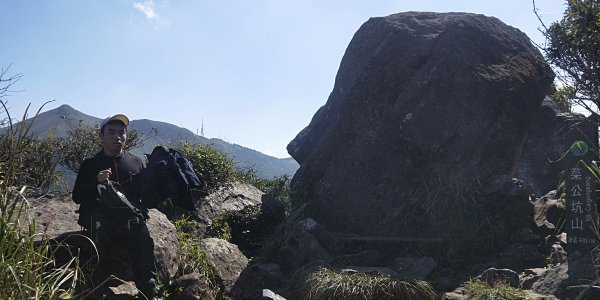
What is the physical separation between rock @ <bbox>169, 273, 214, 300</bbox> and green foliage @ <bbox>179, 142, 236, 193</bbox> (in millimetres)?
3394

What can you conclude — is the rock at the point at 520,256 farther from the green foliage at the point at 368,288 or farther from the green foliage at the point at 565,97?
the green foliage at the point at 565,97

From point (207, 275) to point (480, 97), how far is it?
478 cm

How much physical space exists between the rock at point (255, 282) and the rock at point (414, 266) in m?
1.55

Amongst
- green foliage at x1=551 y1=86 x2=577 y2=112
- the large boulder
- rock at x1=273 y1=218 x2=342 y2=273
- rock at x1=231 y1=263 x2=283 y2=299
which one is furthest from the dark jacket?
green foliage at x1=551 y1=86 x2=577 y2=112

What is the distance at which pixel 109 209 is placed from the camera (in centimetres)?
533

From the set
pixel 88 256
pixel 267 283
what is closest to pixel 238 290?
pixel 267 283

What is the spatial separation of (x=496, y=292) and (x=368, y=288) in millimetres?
1302

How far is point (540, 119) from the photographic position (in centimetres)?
960

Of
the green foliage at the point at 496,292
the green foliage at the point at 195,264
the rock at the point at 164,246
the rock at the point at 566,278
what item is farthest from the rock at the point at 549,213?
the rock at the point at 164,246

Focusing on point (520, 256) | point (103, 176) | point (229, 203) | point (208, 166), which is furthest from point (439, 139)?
point (103, 176)

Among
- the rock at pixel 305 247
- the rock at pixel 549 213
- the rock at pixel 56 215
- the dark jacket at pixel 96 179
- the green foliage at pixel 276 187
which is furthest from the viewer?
the green foliage at pixel 276 187

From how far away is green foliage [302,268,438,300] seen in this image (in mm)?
5789

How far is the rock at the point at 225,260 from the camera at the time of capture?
7141 millimetres

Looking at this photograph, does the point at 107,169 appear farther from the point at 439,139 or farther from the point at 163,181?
the point at 439,139
